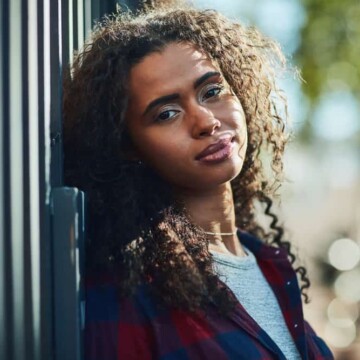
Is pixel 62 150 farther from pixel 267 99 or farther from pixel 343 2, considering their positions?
pixel 343 2

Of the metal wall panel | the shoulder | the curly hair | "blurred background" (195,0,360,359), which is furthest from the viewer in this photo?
"blurred background" (195,0,360,359)

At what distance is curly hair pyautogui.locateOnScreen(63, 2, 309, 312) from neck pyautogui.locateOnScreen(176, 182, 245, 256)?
6 centimetres

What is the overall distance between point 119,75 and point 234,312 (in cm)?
77

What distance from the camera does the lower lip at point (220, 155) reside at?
8.45ft

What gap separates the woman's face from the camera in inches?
101

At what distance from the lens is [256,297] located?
9.14 feet

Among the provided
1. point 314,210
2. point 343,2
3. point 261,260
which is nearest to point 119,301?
point 261,260

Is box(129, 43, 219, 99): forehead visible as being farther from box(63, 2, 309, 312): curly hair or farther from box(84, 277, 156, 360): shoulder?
box(84, 277, 156, 360): shoulder

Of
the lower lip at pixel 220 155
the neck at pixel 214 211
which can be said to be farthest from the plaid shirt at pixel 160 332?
the lower lip at pixel 220 155

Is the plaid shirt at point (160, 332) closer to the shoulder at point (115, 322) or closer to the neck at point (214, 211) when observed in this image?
the shoulder at point (115, 322)

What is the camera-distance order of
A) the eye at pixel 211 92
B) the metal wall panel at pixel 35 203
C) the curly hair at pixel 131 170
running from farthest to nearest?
1. the eye at pixel 211 92
2. the curly hair at pixel 131 170
3. the metal wall panel at pixel 35 203

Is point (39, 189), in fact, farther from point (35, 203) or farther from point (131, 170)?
point (131, 170)

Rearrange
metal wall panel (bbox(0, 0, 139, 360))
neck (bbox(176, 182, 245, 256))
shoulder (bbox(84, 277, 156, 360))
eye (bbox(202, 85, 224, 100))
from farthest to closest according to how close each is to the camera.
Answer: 1. neck (bbox(176, 182, 245, 256))
2. eye (bbox(202, 85, 224, 100))
3. shoulder (bbox(84, 277, 156, 360))
4. metal wall panel (bbox(0, 0, 139, 360))

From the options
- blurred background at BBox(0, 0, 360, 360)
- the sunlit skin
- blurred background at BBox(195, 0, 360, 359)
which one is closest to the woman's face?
the sunlit skin
